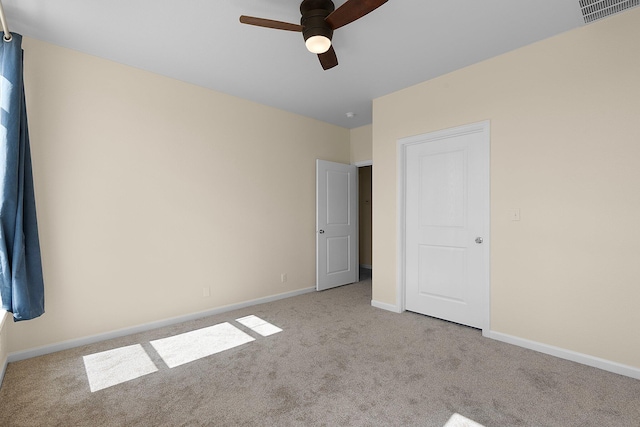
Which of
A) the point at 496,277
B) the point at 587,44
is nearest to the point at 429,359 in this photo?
the point at 496,277

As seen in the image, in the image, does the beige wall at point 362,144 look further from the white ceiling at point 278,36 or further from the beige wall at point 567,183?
the beige wall at point 567,183

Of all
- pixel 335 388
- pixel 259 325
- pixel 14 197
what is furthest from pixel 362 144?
pixel 14 197

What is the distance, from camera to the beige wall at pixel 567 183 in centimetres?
227

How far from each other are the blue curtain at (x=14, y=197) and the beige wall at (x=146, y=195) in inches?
8.6

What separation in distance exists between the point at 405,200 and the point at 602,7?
2223mm

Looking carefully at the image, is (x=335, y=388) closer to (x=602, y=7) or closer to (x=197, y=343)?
(x=197, y=343)

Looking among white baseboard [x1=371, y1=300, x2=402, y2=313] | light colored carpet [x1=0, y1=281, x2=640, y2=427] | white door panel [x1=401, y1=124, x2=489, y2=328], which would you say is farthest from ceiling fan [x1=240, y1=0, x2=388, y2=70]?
white baseboard [x1=371, y1=300, x2=402, y2=313]

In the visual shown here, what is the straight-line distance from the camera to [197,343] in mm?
2807

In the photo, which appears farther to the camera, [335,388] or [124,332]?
[124,332]

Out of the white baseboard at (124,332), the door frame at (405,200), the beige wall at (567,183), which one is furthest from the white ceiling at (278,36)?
the white baseboard at (124,332)

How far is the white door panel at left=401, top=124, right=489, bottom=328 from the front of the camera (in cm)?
307

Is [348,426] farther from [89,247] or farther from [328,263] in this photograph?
[328,263]

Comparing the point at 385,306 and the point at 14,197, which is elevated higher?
the point at 14,197

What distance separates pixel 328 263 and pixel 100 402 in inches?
128
